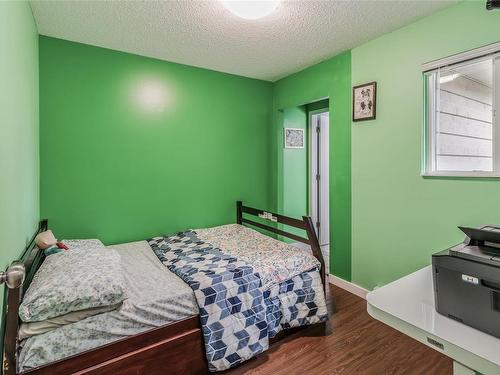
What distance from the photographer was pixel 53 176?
95.7 inches

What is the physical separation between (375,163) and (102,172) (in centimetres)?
264

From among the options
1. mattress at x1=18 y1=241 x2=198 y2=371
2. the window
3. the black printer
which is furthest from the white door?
the black printer

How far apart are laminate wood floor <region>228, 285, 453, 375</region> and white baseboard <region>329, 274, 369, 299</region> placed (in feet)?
1.44

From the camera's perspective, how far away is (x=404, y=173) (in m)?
2.29

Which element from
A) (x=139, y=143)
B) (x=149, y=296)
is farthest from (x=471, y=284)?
(x=139, y=143)

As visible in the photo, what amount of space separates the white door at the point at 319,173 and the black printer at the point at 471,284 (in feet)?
9.32

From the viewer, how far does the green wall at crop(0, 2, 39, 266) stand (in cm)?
128

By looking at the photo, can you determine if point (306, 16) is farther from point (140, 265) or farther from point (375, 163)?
point (140, 265)

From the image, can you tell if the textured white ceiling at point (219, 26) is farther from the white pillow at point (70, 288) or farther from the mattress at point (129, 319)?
the mattress at point (129, 319)

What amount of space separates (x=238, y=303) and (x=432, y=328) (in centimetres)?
114

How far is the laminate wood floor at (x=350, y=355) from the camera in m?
1.75

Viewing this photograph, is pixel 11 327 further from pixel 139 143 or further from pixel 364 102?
pixel 364 102

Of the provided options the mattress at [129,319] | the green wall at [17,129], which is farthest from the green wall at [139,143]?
the mattress at [129,319]

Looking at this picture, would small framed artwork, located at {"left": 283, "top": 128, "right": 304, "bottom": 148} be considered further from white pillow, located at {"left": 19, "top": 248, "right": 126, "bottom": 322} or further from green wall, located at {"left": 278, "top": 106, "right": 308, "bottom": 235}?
white pillow, located at {"left": 19, "top": 248, "right": 126, "bottom": 322}
